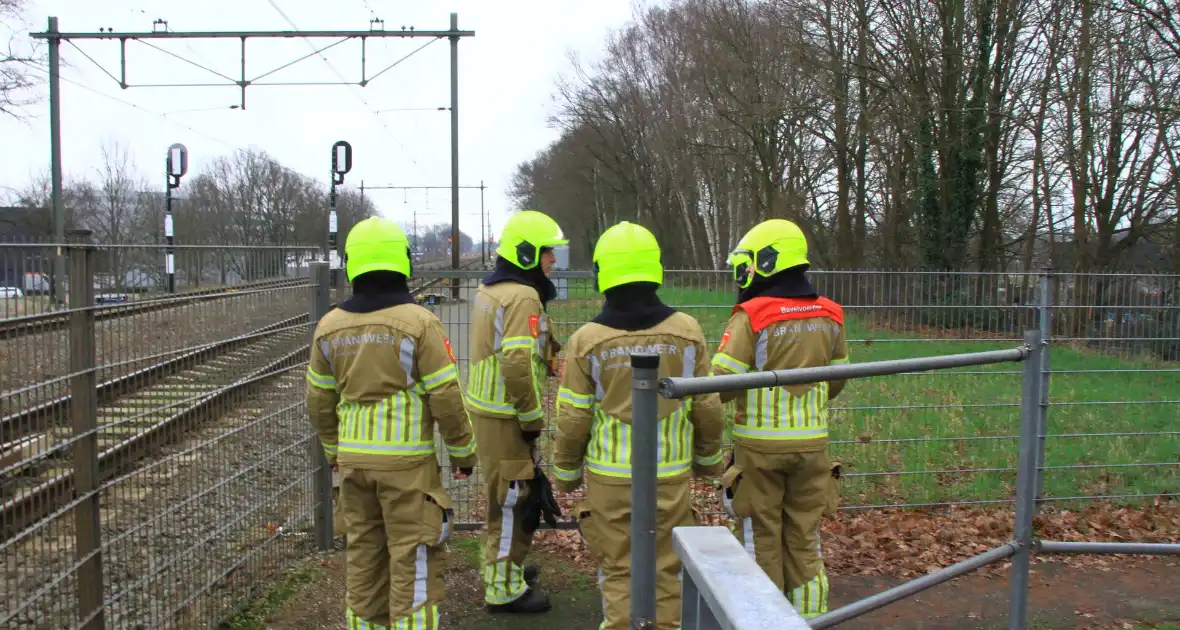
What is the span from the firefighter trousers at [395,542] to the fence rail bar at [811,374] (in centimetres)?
179

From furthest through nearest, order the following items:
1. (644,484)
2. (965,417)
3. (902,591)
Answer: (965,417)
(902,591)
(644,484)

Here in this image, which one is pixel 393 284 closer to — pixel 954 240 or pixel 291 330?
pixel 291 330

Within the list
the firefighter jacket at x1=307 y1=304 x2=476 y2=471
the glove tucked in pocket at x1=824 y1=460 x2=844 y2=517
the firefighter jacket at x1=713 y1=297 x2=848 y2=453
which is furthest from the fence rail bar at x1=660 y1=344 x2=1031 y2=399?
the firefighter jacket at x1=307 y1=304 x2=476 y2=471

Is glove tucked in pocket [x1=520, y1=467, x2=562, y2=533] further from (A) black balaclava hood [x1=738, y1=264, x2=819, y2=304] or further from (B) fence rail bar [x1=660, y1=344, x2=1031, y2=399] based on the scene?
(B) fence rail bar [x1=660, y1=344, x2=1031, y2=399]

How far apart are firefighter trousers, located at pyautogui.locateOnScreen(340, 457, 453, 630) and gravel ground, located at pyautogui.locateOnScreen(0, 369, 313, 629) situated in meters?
0.78

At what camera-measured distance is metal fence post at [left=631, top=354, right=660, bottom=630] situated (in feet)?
6.95

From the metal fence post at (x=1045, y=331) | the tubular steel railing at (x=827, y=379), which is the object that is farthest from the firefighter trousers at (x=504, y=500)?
the metal fence post at (x=1045, y=331)

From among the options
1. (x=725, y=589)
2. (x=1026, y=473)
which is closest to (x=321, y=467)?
(x=1026, y=473)

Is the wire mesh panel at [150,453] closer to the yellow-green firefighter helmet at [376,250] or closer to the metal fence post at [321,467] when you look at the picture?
the metal fence post at [321,467]

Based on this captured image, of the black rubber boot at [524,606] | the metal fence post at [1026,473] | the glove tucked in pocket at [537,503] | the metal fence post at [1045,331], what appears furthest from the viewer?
the metal fence post at [1045,331]

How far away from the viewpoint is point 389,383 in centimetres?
380

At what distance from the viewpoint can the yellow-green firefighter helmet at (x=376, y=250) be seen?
3872 mm

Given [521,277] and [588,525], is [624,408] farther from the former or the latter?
[521,277]

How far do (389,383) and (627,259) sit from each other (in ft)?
3.99
